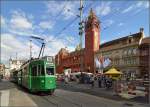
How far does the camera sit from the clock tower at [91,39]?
4218 inches

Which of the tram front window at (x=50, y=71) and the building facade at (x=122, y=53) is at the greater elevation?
the building facade at (x=122, y=53)

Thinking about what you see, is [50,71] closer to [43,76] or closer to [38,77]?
[43,76]

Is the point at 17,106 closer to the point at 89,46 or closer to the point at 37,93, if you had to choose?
the point at 37,93

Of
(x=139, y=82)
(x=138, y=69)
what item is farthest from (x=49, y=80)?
(x=138, y=69)

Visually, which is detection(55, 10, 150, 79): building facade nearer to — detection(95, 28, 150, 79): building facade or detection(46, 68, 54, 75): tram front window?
detection(95, 28, 150, 79): building facade

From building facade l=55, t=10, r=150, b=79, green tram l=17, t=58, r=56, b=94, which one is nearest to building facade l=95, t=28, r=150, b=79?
building facade l=55, t=10, r=150, b=79

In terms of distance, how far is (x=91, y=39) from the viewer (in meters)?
108

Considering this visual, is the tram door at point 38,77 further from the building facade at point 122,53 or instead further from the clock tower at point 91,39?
the clock tower at point 91,39

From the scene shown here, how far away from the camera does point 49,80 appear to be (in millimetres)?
28562

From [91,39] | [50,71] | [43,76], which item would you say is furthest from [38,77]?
[91,39]

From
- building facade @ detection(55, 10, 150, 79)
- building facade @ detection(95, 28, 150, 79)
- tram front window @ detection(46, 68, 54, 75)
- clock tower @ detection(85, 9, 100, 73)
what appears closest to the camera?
tram front window @ detection(46, 68, 54, 75)

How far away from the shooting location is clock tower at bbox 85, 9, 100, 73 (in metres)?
107

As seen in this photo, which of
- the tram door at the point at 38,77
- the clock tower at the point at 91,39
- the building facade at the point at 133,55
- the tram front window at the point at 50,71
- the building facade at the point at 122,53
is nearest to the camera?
the tram door at the point at 38,77

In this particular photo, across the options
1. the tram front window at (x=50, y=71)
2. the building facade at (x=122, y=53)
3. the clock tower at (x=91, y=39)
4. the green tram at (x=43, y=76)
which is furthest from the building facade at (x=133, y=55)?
the green tram at (x=43, y=76)
